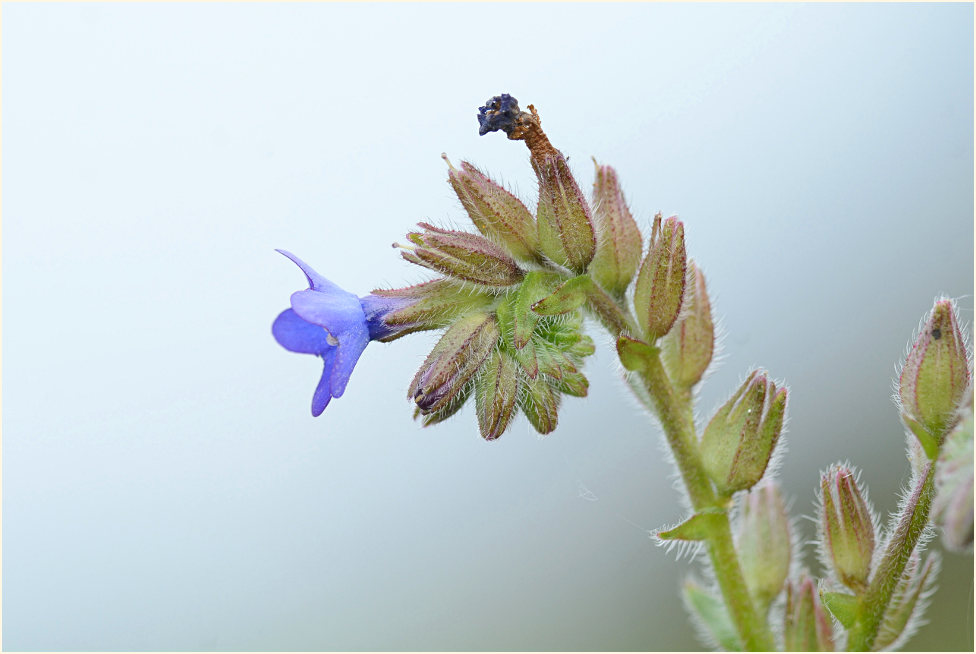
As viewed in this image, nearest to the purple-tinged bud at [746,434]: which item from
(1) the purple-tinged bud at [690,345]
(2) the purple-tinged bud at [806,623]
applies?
(1) the purple-tinged bud at [690,345]

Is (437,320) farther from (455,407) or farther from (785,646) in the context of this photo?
(785,646)

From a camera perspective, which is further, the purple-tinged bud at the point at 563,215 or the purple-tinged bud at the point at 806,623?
the purple-tinged bud at the point at 563,215

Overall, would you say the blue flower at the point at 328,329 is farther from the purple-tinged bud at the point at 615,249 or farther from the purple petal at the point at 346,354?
the purple-tinged bud at the point at 615,249

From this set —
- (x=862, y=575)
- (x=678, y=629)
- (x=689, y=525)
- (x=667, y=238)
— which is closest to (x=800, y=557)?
(x=862, y=575)

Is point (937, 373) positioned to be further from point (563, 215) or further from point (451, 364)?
point (451, 364)

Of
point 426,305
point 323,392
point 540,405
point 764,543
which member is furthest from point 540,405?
point 764,543
